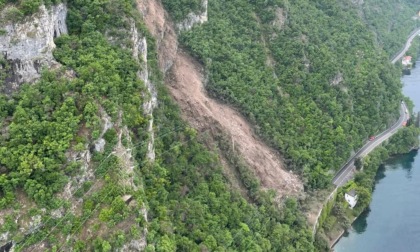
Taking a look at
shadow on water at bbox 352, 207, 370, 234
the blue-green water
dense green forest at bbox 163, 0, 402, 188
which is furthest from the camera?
shadow on water at bbox 352, 207, 370, 234

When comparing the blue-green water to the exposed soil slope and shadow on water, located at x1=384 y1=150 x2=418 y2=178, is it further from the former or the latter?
the exposed soil slope

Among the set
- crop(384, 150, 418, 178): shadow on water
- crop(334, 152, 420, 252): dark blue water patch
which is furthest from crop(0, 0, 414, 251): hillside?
crop(334, 152, 420, 252): dark blue water patch

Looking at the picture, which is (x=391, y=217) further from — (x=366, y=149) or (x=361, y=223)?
(x=366, y=149)

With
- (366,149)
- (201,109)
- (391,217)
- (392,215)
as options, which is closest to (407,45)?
(366,149)

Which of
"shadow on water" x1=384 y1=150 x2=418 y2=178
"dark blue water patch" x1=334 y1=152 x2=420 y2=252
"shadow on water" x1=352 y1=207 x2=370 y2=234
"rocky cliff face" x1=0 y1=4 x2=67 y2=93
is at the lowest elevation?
"shadow on water" x1=352 y1=207 x2=370 y2=234

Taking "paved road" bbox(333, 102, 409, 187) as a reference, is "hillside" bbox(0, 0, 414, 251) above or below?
above

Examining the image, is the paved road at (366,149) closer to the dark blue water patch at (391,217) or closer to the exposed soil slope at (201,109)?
the dark blue water patch at (391,217)
